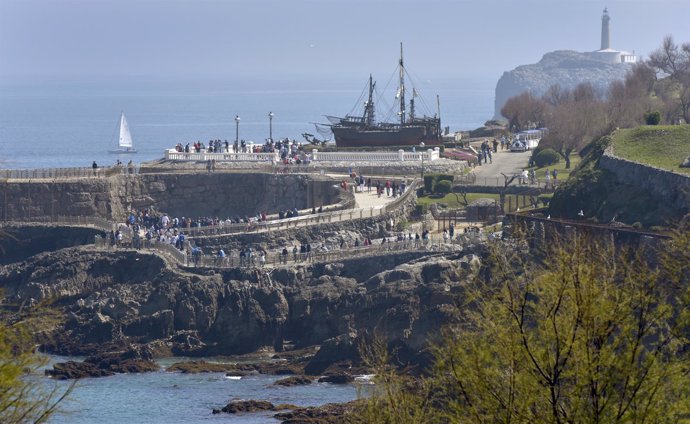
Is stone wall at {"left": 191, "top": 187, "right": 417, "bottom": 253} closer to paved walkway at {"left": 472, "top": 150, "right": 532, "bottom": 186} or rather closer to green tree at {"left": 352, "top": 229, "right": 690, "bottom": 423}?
paved walkway at {"left": 472, "top": 150, "right": 532, "bottom": 186}

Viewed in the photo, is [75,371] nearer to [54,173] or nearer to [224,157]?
[54,173]

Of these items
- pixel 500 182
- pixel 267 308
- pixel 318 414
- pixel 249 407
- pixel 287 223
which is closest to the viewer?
pixel 318 414

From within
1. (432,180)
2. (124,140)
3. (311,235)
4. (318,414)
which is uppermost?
(432,180)

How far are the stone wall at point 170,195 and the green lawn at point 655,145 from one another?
11.9 metres

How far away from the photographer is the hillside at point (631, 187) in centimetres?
5262

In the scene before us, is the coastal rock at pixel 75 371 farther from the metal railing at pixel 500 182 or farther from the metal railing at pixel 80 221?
the metal railing at pixel 500 182

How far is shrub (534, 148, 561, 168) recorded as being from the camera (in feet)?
259

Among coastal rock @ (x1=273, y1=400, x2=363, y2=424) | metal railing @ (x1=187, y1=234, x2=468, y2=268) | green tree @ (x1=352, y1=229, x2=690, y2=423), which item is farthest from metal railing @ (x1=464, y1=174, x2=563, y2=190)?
green tree @ (x1=352, y1=229, x2=690, y2=423)

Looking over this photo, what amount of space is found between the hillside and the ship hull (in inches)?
912

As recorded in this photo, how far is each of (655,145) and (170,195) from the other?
21.2 meters

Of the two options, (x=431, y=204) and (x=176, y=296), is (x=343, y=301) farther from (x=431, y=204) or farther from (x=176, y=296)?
(x=431, y=204)

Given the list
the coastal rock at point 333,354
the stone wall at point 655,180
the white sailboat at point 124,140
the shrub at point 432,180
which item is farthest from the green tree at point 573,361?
the white sailboat at point 124,140

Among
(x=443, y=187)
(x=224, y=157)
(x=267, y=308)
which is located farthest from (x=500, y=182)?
(x=267, y=308)

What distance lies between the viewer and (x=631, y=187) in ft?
185
